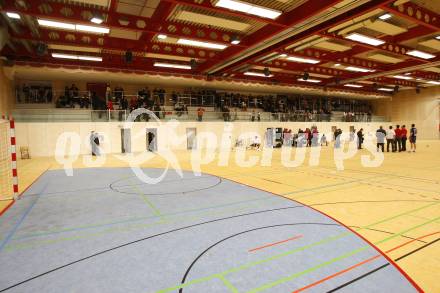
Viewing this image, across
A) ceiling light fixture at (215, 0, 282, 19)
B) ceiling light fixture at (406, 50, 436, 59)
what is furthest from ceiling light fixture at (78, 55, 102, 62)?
ceiling light fixture at (406, 50, 436, 59)

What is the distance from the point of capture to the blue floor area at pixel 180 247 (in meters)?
3.02

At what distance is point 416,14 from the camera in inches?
418

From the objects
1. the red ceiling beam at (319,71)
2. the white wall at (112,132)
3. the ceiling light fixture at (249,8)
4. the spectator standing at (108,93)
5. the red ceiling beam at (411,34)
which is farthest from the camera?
the spectator standing at (108,93)

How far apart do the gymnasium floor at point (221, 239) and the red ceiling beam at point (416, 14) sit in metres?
6.37

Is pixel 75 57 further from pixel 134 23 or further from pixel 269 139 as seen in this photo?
pixel 269 139

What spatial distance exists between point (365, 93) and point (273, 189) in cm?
2975

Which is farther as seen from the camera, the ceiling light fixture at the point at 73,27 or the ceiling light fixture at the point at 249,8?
the ceiling light fixture at the point at 73,27

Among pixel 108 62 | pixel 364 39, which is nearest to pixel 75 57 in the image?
pixel 108 62

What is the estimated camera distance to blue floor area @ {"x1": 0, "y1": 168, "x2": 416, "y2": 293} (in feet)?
9.89

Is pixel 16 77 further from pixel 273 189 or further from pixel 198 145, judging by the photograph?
pixel 273 189

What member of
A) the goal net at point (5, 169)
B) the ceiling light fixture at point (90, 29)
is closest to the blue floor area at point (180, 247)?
the goal net at point (5, 169)

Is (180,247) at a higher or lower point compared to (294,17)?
lower

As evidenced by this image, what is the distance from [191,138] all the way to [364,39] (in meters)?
14.5

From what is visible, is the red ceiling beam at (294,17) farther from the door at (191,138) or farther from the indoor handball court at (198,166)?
the door at (191,138)
